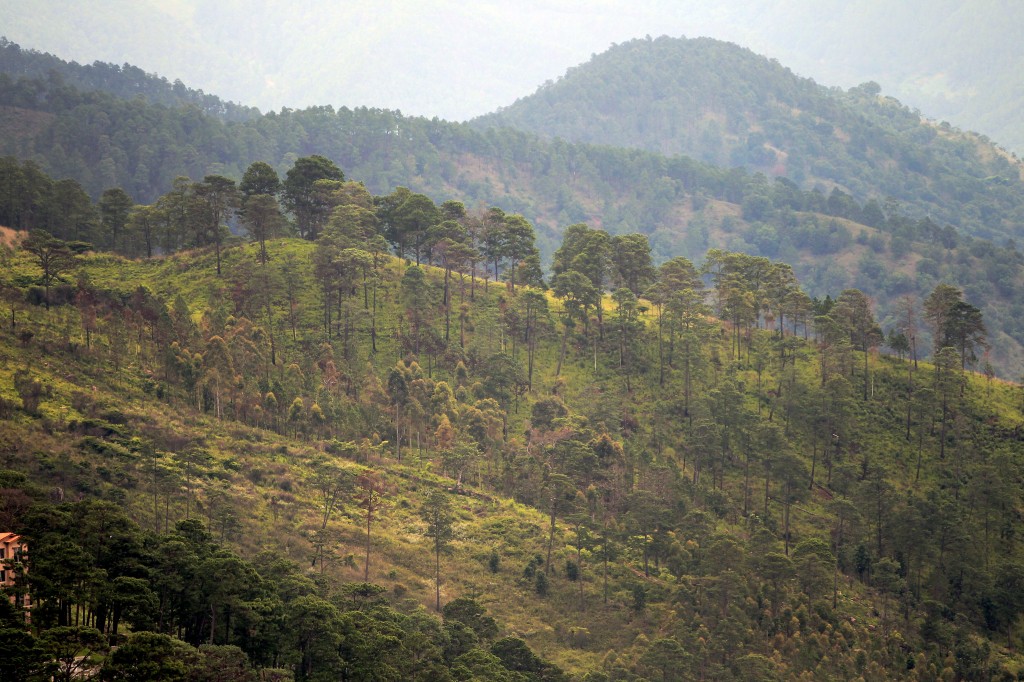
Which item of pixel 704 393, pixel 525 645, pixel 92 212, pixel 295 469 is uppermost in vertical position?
pixel 92 212

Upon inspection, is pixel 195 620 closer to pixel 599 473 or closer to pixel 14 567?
pixel 14 567

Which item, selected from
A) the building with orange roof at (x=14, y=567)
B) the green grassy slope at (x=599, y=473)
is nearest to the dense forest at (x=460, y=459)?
the green grassy slope at (x=599, y=473)

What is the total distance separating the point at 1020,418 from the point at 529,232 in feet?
157

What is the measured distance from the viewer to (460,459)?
242 ft

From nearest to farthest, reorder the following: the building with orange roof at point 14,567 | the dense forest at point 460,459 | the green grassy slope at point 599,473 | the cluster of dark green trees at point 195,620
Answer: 1. the cluster of dark green trees at point 195,620
2. the building with orange roof at point 14,567
3. the dense forest at point 460,459
4. the green grassy slope at point 599,473

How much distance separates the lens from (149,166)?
580ft

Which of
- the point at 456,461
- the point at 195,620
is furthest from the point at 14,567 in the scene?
the point at 456,461

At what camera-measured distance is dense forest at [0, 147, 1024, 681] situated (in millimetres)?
50219

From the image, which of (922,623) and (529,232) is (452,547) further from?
(529,232)

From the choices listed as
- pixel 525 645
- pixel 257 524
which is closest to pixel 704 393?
pixel 525 645

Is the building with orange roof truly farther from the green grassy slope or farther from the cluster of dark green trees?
the green grassy slope

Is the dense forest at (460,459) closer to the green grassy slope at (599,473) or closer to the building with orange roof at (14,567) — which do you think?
the green grassy slope at (599,473)

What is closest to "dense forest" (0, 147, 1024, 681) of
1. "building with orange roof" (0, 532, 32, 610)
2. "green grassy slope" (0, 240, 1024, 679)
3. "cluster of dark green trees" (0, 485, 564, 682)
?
"cluster of dark green trees" (0, 485, 564, 682)

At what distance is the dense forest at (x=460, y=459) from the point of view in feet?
165
